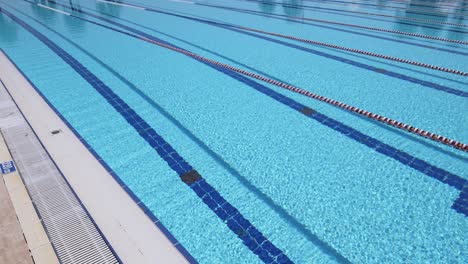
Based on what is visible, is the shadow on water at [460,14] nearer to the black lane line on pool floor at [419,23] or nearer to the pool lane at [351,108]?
the black lane line on pool floor at [419,23]

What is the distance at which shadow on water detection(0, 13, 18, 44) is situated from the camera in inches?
267

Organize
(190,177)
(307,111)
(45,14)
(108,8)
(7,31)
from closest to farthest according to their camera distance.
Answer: (190,177) < (307,111) < (7,31) < (45,14) < (108,8)

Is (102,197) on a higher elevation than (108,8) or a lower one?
lower

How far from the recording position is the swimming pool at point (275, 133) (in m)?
2.17

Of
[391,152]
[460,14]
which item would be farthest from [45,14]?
[460,14]

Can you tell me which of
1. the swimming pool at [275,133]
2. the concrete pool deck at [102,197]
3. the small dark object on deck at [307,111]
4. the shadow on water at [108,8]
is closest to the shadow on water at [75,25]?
the swimming pool at [275,133]

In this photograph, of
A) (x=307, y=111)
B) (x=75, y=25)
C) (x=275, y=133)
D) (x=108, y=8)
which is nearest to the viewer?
(x=275, y=133)

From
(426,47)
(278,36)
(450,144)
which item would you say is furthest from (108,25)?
(450,144)

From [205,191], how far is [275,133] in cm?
114

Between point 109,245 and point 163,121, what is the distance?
6.01 ft

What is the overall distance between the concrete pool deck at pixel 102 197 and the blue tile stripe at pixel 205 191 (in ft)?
0.90

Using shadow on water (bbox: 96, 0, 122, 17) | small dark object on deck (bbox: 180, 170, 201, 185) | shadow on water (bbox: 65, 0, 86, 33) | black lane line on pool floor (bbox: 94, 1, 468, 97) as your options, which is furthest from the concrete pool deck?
shadow on water (bbox: 96, 0, 122, 17)

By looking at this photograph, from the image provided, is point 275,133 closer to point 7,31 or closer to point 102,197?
point 102,197

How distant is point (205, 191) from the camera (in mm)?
2561
